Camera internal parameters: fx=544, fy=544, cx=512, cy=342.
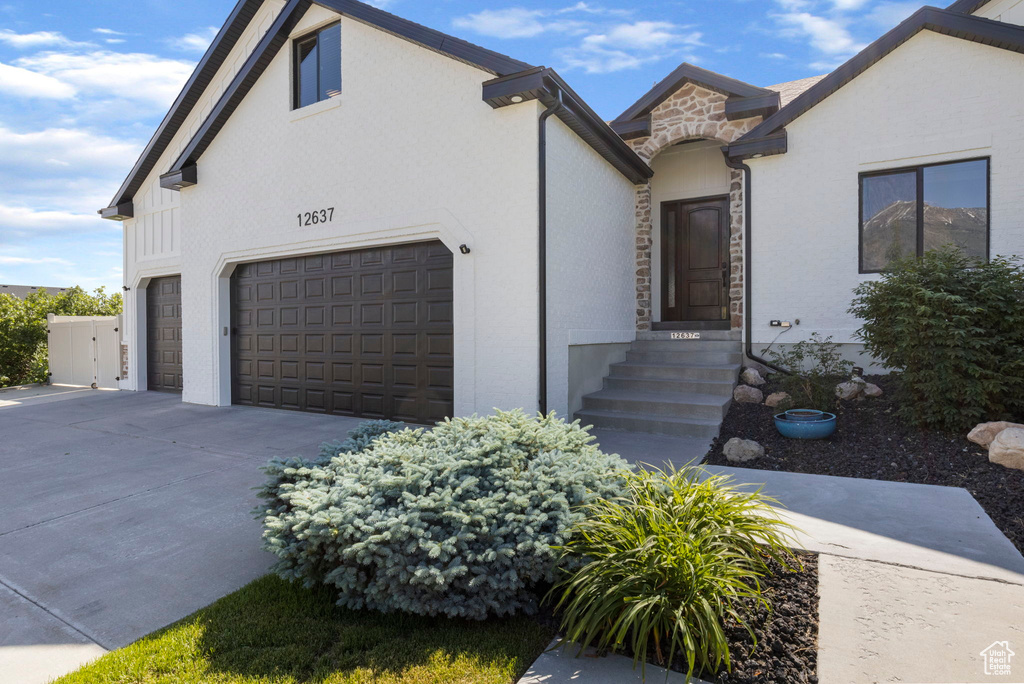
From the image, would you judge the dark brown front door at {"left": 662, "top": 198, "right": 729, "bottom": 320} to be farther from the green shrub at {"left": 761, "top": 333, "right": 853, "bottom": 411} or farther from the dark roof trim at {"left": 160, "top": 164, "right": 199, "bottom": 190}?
the dark roof trim at {"left": 160, "top": 164, "right": 199, "bottom": 190}

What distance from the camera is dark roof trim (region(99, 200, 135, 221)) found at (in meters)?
11.6

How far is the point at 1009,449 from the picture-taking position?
4562 millimetres

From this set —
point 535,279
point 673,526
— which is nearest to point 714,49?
point 535,279

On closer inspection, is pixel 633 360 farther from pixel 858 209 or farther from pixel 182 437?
pixel 182 437

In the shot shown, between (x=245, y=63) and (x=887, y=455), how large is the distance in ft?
34.1

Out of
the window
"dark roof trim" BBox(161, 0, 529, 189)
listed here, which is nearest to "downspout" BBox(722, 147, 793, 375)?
Answer: the window

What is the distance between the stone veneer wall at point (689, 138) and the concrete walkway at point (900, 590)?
15.5 feet

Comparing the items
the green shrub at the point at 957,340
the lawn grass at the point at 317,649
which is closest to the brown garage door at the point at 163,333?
the lawn grass at the point at 317,649

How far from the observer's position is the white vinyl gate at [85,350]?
1239 centimetres

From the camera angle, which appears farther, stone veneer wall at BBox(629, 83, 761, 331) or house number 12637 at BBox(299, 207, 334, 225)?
stone veneer wall at BBox(629, 83, 761, 331)

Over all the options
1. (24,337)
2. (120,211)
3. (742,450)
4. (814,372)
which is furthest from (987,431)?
(24,337)

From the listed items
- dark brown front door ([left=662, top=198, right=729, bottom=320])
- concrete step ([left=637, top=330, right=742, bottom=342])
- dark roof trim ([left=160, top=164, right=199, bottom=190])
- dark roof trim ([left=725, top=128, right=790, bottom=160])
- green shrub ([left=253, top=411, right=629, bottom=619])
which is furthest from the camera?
dark roof trim ([left=160, top=164, right=199, bottom=190])

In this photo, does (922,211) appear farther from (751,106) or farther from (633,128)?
(633,128)

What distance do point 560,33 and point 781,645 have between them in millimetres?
8130
